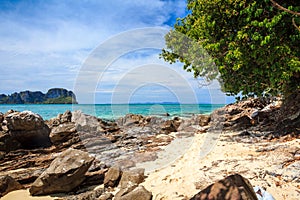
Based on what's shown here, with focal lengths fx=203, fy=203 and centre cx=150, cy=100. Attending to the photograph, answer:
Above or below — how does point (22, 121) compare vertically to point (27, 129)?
above

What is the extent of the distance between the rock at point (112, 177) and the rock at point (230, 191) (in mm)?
3721

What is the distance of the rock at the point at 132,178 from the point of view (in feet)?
21.2

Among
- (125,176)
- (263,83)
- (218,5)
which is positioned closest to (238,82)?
(263,83)

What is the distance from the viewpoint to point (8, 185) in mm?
6707

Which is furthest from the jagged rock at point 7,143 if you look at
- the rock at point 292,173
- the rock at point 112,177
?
the rock at point 292,173

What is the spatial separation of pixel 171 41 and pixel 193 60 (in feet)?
11.3

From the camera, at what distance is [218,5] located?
9.05m

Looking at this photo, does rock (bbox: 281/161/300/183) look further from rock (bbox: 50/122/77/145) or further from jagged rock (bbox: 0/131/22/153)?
jagged rock (bbox: 0/131/22/153)

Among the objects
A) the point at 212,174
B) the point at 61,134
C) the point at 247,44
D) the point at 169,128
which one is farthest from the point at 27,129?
the point at 247,44

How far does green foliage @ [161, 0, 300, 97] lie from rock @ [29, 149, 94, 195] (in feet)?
23.1

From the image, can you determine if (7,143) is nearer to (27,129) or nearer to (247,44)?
(27,129)

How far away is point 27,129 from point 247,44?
11.4 metres

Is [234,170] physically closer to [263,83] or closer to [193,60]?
[263,83]

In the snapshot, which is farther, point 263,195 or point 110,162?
point 110,162
